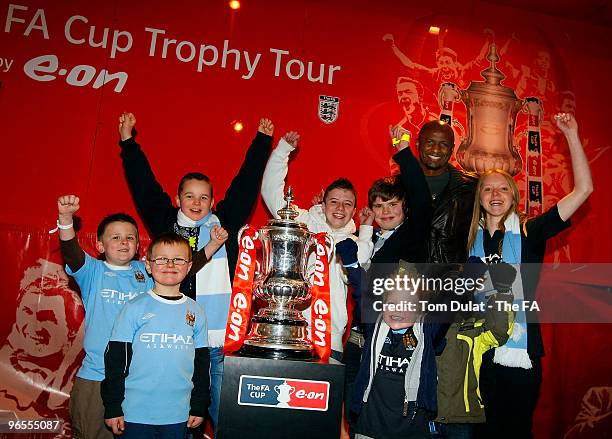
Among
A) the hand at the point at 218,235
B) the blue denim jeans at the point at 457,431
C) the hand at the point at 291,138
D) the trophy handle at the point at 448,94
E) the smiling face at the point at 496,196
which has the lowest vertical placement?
the blue denim jeans at the point at 457,431

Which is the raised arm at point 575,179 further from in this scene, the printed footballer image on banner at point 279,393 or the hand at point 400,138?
the printed footballer image on banner at point 279,393

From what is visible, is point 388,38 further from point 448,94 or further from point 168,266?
point 168,266

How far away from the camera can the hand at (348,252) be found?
84.0 inches

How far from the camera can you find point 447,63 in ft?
11.8

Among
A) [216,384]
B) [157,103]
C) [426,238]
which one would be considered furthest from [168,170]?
[426,238]

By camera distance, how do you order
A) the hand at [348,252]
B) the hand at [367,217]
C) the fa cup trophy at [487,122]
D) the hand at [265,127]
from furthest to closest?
the fa cup trophy at [487,122]
the hand at [265,127]
the hand at [367,217]
the hand at [348,252]

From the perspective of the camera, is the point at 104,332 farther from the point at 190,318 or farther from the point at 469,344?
the point at 469,344

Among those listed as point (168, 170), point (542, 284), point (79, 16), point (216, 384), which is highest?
point (79, 16)

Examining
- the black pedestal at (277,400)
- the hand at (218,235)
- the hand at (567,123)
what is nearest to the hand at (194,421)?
the black pedestal at (277,400)

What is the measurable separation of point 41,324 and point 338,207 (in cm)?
172

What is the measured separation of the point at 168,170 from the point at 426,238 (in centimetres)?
155

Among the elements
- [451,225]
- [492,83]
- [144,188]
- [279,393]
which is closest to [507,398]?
[451,225]

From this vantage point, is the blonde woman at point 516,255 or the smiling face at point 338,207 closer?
the blonde woman at point 516,255

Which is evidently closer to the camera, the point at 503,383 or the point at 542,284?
the point at 503,383
